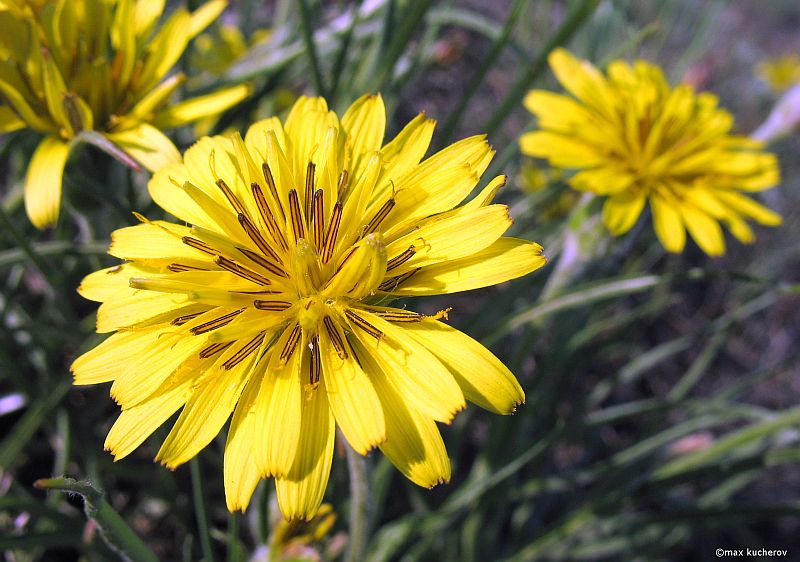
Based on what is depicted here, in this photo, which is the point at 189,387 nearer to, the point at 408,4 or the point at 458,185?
the point at 458,185

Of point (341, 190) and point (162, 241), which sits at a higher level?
point (341, 190)

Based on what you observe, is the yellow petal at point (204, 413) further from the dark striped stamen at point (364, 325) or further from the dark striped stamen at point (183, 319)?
the dark striped stamen at point (364, 325)

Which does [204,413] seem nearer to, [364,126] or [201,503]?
[201,503]

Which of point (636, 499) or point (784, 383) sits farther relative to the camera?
point (784, 383)

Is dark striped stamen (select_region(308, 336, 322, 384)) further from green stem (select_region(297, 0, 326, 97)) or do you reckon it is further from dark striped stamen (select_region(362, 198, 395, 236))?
green stem (select_region(297, 0, 326, 97))

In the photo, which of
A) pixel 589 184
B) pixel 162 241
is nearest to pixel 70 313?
pixel 162 241

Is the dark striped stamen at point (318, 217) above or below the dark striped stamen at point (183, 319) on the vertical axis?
above

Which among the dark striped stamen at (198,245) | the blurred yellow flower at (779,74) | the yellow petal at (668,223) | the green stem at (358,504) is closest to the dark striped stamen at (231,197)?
the dark striped stamen at (198,245)
